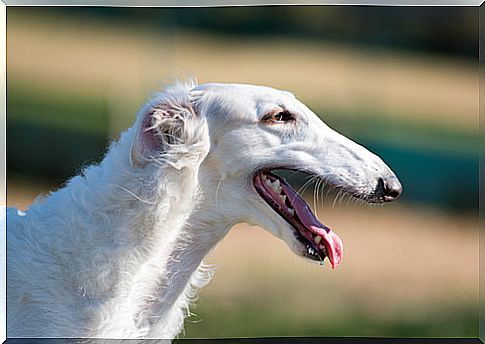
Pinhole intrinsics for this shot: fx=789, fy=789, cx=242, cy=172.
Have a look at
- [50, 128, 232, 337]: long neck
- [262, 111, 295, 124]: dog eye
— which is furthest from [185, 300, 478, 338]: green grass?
[262, 111, 295, 124]: dog eye

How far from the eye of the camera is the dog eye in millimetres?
2850

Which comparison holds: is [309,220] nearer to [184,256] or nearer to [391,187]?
[391,187]

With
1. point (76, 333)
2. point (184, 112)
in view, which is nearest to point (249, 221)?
point (184, 112)

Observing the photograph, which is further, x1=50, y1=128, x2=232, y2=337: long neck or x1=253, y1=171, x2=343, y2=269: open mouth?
x1=253, y1=171, x2=343, y2=269: open mouth

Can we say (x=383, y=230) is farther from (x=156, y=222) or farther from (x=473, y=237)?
(x=156, y=222)

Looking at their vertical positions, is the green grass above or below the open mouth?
below

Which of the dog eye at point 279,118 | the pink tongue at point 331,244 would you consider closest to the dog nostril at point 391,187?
the pink tongue at point 331,244

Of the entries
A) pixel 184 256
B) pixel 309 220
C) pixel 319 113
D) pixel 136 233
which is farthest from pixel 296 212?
pixel 319 113

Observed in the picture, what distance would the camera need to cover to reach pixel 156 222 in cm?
281

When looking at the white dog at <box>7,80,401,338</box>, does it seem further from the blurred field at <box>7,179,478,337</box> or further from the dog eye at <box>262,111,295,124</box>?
the blurred field at <box>7,179,478,337</box>

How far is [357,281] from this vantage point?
146 inches

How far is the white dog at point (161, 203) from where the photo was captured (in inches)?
110

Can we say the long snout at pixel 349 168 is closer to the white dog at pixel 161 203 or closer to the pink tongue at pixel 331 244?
the white dog at pixel 161 203

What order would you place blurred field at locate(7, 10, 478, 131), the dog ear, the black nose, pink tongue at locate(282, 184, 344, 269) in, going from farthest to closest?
blurred field at locate(7, 10, 478, 131)
pink tongue at locate(282, 184, 344, 269)
the black nose
the dog ear
